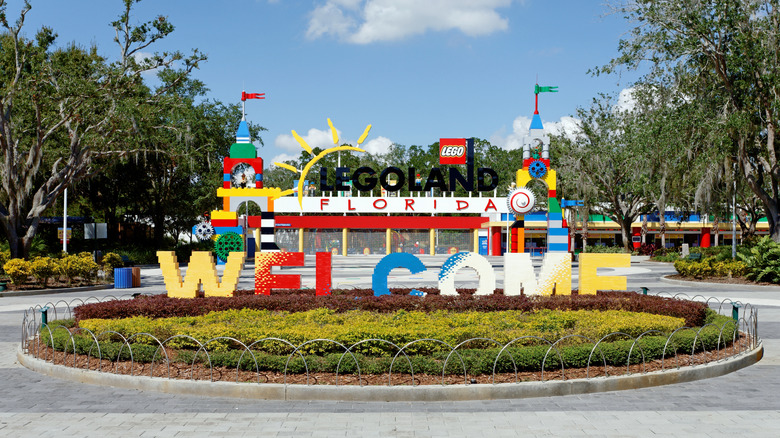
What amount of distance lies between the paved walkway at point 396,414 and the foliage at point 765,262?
18.4 meters

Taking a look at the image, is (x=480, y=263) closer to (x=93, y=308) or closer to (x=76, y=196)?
(x=93, y=308)

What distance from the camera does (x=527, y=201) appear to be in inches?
1001

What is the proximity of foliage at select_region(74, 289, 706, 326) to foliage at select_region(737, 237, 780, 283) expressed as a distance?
A: 14205 millimetres

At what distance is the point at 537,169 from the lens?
25469 mm

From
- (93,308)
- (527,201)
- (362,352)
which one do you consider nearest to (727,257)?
(527,201)

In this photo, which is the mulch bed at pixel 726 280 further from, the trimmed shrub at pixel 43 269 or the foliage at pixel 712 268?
the trimmed shrub at pixel 43 269

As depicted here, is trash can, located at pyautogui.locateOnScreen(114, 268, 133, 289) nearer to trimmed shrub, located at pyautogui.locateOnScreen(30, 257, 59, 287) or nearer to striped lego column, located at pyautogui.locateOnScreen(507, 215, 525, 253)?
trimmed shrub, located at pyautogui.locateOnScreen(30, 257, 59, 287)

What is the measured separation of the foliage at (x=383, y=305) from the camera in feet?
46.7

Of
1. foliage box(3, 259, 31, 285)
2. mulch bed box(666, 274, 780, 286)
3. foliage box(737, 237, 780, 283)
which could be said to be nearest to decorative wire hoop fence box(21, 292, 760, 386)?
foliage box(3, 259, 31, 285)

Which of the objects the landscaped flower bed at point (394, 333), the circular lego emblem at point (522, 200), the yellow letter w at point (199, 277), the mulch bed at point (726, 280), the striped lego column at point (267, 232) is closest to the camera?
the landscaped flower bed at point (394, 333)

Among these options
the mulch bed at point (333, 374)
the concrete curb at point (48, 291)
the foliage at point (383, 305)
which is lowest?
the mulch bed at point (333, 374)

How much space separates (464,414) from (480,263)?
25.8 feet

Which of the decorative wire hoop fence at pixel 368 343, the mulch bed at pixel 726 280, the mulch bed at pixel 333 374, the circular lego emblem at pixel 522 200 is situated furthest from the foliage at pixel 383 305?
the mulch bed at pixel 726 280

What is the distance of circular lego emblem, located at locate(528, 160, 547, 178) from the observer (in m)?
25.4
